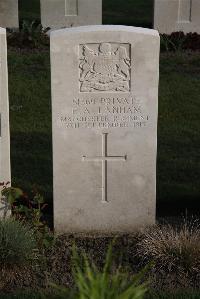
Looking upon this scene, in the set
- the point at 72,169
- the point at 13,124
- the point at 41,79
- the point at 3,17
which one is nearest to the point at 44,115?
the point at 13,124

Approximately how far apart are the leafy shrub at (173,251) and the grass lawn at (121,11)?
13.3m

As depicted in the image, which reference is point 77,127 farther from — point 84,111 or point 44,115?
point 44,115

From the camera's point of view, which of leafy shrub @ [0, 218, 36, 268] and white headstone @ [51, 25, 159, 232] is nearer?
leafy shrub @ [0, 218, 36, 268]

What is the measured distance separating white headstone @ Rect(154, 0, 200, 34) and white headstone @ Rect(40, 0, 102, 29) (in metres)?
1.37

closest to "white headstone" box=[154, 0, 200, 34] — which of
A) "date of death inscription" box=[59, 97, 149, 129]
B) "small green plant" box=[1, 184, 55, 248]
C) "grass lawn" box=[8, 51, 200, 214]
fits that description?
"grass lawn" box=[8, 51, 200, 214]

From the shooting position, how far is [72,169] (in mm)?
6641

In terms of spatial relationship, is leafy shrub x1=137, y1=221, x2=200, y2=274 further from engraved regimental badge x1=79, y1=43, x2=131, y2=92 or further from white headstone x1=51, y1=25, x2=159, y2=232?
engraved regimental badge x1=79, y1=43, x2=131, y2=92

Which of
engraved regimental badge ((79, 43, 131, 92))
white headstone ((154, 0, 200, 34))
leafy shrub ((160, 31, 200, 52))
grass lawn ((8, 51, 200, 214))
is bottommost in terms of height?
grass lawn ((8, 51, 200, 214))

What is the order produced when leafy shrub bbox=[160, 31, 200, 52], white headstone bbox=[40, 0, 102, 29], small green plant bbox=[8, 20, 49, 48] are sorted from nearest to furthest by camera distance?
leafy shrub bbox=[160, 31, 200, 52] → small green plant bbox=[8, 20, 49, 48] → white headstone bbox=[40, 0, 102, 29]

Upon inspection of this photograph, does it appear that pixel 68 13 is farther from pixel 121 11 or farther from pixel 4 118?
pixel 4 118

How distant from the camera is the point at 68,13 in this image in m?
16.0

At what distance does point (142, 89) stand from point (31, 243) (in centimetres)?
174

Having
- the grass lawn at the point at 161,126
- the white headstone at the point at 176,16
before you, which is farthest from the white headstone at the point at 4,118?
the white headstone at the point at 176,16

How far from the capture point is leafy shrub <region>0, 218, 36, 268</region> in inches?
228
